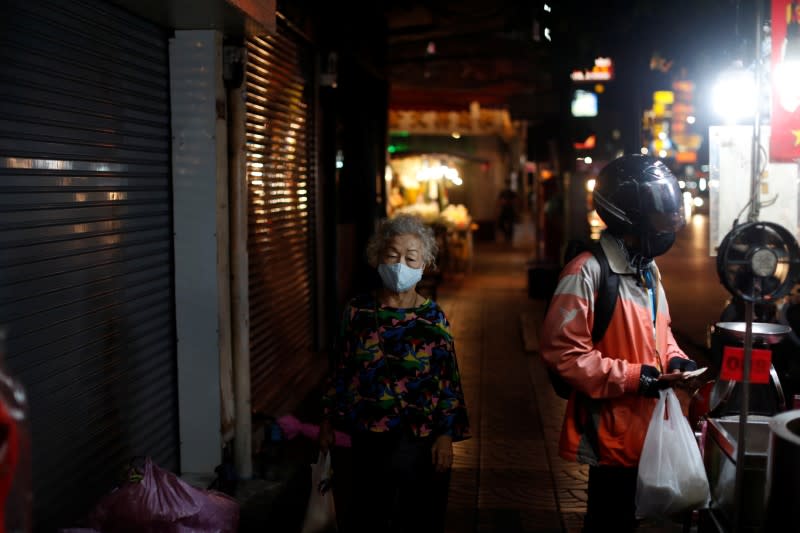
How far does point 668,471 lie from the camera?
13.4ft

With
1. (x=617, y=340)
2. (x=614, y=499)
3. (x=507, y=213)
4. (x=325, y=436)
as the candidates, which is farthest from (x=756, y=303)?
(x=507, y=213)

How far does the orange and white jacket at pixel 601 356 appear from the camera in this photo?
414cm

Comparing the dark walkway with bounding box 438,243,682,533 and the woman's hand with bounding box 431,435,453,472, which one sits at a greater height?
the woman's hand with bounding box 431,435,453,472

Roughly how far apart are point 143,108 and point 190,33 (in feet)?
2.28

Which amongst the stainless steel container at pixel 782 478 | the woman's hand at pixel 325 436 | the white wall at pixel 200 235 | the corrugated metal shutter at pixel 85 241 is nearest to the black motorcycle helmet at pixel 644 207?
the stainless steel container at pixel 782 478

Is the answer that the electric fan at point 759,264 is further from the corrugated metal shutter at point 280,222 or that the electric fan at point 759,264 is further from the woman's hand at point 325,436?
the corrugated metal shutter at point 280,222

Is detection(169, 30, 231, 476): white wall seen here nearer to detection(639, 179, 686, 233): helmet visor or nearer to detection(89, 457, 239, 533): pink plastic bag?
detection(89, 457, 239, 533): pink plastic bag

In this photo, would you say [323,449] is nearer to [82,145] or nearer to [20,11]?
Answer: [82,145]

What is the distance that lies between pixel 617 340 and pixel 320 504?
1.77 metres

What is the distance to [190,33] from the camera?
627 centimetres

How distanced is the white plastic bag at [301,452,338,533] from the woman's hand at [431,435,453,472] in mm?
572

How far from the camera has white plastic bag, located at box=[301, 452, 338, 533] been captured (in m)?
4.75

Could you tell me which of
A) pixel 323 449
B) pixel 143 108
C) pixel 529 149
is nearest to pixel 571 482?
pixel 323 449

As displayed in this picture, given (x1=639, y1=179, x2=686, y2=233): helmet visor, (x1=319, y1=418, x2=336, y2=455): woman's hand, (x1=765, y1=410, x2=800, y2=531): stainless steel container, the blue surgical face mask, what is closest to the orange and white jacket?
(x1=639, y1=179, x2=686, y2=233): helmet visor
